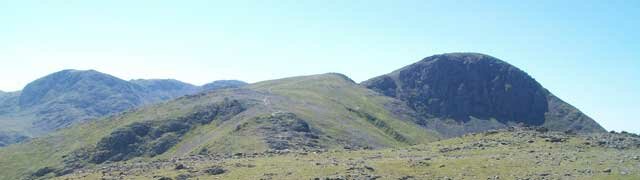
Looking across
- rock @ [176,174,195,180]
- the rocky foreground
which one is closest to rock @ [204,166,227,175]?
the rocky foreground

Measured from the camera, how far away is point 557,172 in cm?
5706

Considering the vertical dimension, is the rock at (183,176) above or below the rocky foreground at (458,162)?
below

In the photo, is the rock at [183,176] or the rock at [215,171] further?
the rock at [215,171]

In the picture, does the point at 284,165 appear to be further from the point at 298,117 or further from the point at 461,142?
the point at 298,117

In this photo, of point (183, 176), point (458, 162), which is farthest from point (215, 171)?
point (458, 162)

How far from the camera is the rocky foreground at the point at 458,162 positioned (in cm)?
5950

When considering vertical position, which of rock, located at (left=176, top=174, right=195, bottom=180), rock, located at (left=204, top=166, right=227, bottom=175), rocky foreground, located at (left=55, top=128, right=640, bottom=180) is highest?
rocky foreground, located at (left=55, top=128, right=640, bottom=180)

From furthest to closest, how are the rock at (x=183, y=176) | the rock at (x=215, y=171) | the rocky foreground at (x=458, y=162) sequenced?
1. the rock at (x=215, y=171)
2. the rock at (x=183, y=176)
3. the rocky foreground at (x=458, y=162)

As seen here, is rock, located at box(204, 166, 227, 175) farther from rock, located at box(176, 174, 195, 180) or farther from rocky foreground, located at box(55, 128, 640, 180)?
rock, located at box(176, 174, 195, 180)

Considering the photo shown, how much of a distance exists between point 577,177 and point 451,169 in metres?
14.5

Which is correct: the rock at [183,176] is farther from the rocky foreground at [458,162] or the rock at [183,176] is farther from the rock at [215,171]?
the rock at [215,171]

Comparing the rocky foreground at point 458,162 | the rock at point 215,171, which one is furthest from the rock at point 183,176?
the rock at point 215,171

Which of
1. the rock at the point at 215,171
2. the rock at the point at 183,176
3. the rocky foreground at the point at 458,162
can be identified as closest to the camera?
the rocky foreground at the point at 458,162

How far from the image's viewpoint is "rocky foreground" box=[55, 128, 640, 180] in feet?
195
